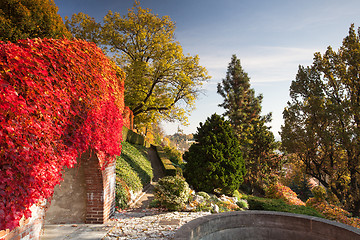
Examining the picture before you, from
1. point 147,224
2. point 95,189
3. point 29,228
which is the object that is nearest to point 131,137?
point 95,189

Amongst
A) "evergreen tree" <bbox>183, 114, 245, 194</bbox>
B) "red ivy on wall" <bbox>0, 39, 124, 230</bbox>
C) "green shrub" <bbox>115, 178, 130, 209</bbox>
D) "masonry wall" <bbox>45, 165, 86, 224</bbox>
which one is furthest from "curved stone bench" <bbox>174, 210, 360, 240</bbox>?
"evergreen tree" <bbox>183, 114, 245, 194</bbox>

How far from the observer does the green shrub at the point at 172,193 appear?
7547mm

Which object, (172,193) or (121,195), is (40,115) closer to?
(121,195)

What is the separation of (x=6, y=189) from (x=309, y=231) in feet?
18.2

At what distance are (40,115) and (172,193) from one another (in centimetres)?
564

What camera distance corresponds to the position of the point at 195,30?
27.2 feet

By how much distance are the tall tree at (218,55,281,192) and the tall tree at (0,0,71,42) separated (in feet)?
44.5

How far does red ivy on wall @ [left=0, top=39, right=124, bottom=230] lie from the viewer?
100.0 inches

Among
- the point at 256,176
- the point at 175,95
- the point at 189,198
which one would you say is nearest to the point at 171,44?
the point at 175,95

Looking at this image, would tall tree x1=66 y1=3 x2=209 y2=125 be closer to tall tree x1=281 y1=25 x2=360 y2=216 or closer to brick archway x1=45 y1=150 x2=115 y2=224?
tall tree x1=281 y1=25 x2=360 y2=216

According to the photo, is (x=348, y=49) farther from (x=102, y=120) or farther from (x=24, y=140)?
(x=24, y=140)

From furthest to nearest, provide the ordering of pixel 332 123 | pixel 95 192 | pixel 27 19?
pixel 332 123
pixel 27 19
pixel 95 192

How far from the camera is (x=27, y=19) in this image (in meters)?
9.41

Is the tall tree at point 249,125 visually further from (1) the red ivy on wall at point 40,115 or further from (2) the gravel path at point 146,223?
(1) the red ivy on wall at point 40,115
